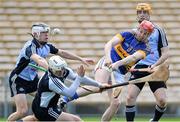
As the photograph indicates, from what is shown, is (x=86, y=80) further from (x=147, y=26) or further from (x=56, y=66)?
(x=147, y=26)

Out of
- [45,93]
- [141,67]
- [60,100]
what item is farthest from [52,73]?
[141,67]

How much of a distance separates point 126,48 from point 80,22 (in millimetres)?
7753

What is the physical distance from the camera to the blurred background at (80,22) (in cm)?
1873

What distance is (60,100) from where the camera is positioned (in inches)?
448

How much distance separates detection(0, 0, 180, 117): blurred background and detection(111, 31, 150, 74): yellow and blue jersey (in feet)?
19.1

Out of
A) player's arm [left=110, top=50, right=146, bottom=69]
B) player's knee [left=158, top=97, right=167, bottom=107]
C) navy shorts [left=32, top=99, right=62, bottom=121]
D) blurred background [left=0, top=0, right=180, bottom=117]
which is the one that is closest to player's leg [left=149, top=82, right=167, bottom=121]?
player's knee [left=158, top=97, right=167, bottom=107]

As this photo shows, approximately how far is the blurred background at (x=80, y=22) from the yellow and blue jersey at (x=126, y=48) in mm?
5816

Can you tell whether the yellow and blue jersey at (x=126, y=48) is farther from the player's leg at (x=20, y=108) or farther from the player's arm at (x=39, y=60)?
the player's leg at (x=20, y=108)

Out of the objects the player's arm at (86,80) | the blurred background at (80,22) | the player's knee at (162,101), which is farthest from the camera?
the blurred background at (80,22)

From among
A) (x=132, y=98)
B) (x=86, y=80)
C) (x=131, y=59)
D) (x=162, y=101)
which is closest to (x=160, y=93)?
(x=162, y=101)

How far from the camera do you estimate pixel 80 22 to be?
770 inches

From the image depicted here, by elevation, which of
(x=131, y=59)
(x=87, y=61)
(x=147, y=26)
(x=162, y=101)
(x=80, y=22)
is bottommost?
(x=80, y=22)

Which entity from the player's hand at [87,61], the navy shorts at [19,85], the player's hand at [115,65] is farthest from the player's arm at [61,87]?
the navy shorts at [19,85]

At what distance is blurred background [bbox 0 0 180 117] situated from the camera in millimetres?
18734
